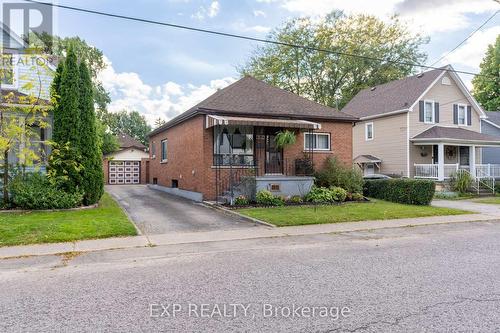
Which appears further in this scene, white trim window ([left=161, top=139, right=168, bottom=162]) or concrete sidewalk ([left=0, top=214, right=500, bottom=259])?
white trim window ([left=161, top=139, right=168, bottom=162])

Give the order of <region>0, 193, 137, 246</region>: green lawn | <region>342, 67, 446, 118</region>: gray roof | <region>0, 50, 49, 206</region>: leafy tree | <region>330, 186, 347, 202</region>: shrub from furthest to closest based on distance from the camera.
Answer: <region>342, 67, 446, 118</region>: gray roof
<region>330, 186, 347, 202</region>: shrub
<region>0, 50, 49, 206</region>: leafy tree
<region>0, 193, 137, 246</region>: green lawn

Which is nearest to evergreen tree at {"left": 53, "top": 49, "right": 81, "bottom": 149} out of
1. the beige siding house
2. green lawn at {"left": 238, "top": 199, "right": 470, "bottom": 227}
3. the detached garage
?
green lawn at {"left": 238, "top": 199, "right": 470, "bottom": 227}

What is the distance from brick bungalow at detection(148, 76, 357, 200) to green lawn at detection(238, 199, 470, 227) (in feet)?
6.53

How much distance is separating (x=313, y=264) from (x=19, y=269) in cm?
491

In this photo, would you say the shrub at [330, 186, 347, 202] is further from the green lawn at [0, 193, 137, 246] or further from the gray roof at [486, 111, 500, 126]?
the gray roof at [486, 111, 500, 126]

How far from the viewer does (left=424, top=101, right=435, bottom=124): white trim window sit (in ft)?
78.6

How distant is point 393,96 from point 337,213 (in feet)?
54.4

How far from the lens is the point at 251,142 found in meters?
16.1

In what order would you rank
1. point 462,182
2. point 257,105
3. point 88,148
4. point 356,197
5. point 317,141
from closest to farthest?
1. point 88,148
2. point 356,197
3. point 257,105
4. point 317,141
5. point 462,182

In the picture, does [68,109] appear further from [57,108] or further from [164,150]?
[164,150]

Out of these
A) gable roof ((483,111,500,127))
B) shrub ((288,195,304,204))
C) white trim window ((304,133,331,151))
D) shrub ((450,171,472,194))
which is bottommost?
shrub ((288,195,304,204))

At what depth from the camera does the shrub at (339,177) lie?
15945 millimetres

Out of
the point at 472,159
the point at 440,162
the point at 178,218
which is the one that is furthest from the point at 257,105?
the point at 472,159

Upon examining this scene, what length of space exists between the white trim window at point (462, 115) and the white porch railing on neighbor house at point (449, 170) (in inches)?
140
